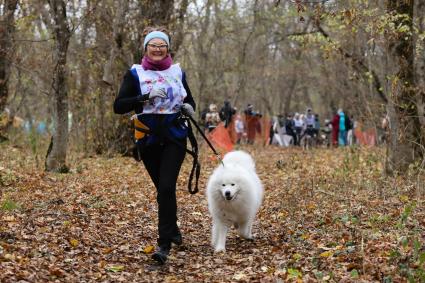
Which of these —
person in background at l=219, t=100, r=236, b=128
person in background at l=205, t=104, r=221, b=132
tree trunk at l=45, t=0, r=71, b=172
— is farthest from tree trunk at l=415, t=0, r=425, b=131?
person in background at l=219, t=100, r=236, b=128

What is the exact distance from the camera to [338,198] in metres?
9.83

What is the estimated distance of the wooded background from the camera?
11.9 m

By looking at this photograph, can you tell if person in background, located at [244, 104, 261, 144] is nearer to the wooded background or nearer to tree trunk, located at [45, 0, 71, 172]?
the wooded background

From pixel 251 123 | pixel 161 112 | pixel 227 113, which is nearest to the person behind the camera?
pixel 161 112

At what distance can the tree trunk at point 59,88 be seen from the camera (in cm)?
1212

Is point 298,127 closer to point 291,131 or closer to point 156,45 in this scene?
point 291,131

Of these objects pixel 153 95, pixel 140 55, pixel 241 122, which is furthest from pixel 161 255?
pixel 241 122

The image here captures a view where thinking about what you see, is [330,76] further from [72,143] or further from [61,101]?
[61,101]

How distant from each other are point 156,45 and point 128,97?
569 millimetres

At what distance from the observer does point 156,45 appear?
6.29 metres

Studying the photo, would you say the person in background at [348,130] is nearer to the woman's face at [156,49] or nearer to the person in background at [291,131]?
the person in background at [291,131]

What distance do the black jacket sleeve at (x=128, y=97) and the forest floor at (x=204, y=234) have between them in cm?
148

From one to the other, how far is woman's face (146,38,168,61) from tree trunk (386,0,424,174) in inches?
251

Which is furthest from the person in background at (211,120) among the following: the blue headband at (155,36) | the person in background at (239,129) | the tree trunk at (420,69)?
the blue headband at (155,36)
